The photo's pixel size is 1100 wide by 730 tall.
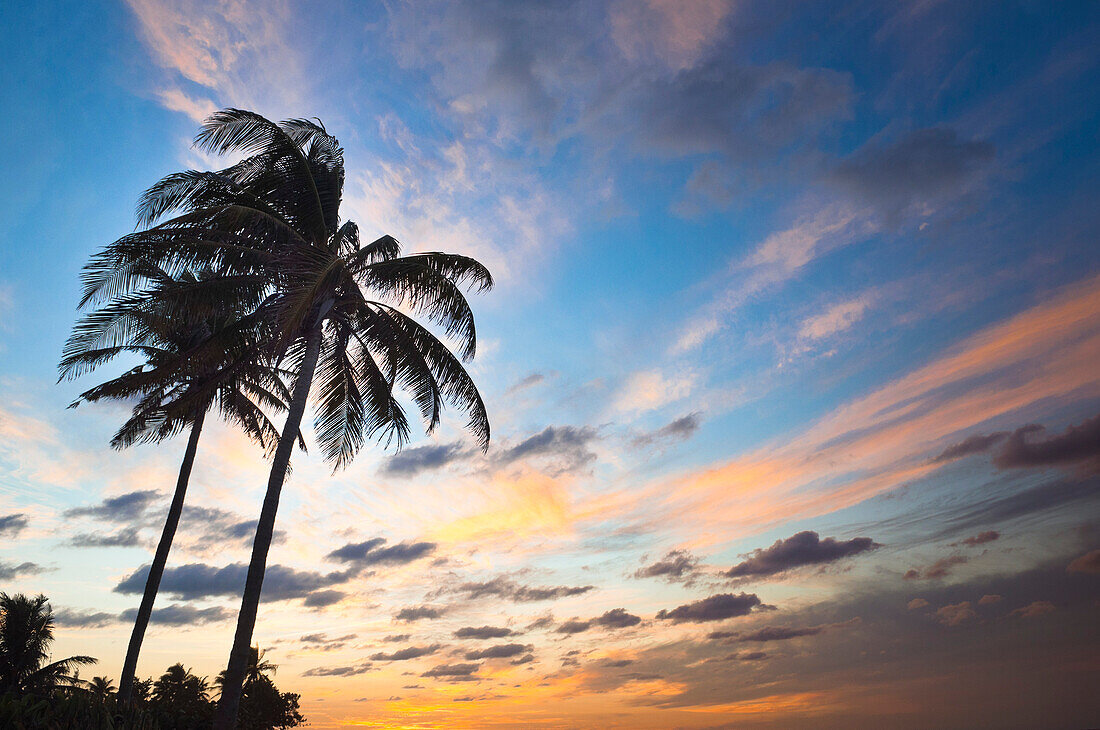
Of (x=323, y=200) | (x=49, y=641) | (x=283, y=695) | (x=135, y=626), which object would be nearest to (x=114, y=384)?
(x=135, y=626)

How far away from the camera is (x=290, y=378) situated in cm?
1664

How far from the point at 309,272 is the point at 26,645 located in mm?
36448

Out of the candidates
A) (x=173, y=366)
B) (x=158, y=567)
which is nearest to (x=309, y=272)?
(x=173, y=366)

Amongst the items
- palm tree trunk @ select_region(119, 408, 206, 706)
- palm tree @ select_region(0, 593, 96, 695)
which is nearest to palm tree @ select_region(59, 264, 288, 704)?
palm tree trunk @ select_region(119, 408, 206, 706)

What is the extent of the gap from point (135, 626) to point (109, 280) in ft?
36.0

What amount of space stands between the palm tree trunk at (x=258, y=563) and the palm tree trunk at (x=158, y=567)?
7697mm

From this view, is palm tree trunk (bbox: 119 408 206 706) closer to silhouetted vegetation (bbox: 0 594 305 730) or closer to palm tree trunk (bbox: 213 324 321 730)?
silhouetted vegetation (bbox: 0 594 305 730)

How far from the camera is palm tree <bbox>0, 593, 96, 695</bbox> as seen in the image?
110 feet

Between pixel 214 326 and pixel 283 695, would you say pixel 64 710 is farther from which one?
pixel 283 695

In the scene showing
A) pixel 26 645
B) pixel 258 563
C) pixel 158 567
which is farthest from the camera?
pixel 26 645

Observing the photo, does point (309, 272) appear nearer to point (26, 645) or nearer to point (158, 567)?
point (158, 567)

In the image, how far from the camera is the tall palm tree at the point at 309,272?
505 inches

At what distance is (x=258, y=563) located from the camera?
39.2 ft

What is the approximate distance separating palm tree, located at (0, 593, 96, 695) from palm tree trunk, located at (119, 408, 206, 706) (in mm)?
22533
